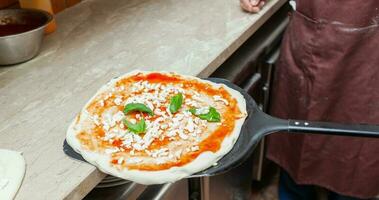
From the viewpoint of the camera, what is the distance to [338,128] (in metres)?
0.68

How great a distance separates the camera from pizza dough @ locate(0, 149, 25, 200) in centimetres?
60

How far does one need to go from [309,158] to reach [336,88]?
10.5 inches

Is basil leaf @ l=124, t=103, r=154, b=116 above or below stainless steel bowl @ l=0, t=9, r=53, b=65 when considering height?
below

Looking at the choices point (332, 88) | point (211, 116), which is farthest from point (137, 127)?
point (332, 88)

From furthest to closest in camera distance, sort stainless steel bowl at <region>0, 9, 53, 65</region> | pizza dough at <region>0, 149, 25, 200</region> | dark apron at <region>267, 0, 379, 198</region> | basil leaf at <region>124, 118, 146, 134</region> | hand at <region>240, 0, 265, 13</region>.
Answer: hand at <region>240, 0, 265, 13</region>, dark apron at <region>267, 0, 379, 198</region>, stainless steel bowl at <region>0, 9, 53, 65</region>, basil leaf at <region>124, 118, 146, 134</region>, pizza dough at <region>0, 149, 25, 200</region>

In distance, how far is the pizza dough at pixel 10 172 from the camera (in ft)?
1.98

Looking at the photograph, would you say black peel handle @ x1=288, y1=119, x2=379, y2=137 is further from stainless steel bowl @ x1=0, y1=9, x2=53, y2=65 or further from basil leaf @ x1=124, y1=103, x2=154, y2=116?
stainless steel bowl @ x1=0, y1=9, x2=53, y2=65

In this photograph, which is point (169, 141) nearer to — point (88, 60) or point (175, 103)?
point (175, 103)

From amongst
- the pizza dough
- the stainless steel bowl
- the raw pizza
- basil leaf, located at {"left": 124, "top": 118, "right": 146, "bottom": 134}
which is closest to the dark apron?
the raw pizza

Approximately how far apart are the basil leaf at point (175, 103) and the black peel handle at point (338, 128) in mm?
221

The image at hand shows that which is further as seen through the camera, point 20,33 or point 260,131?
point 20,33

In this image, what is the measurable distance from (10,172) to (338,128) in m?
0.56

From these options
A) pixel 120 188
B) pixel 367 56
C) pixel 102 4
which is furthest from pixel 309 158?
pixel 102 4

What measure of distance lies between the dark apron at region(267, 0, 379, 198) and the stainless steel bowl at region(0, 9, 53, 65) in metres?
0.70
